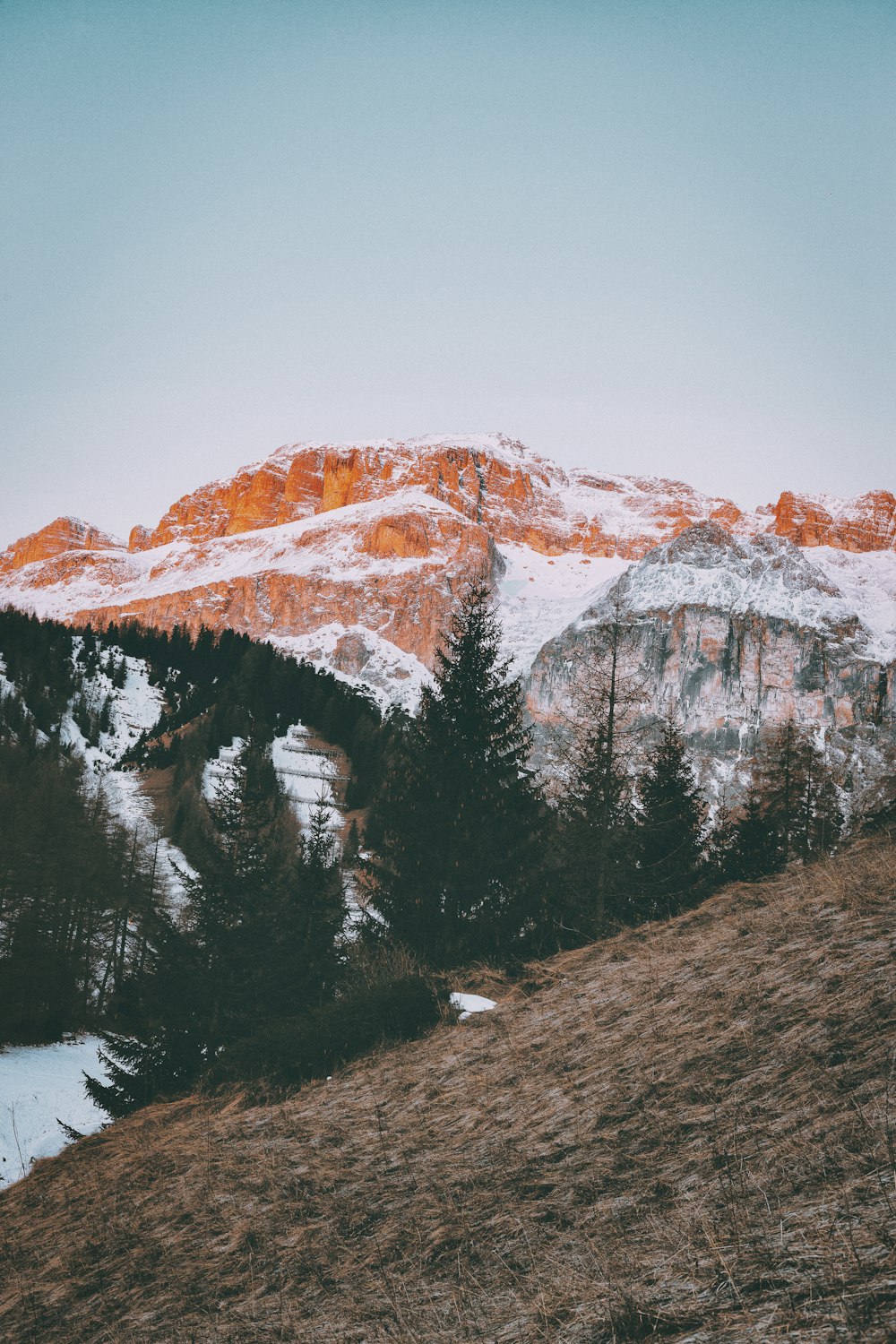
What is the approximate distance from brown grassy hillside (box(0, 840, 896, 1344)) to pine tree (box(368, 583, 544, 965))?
28.4 ft

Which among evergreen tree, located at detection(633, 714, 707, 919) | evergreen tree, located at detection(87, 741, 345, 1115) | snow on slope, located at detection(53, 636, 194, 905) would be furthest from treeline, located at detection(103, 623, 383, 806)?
evergreen tree, located at detection(87, 741, 345, 1115)

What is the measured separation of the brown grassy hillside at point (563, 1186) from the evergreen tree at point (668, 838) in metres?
12.5

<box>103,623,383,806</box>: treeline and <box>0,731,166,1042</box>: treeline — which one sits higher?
<box>103,623,383,806</box>: treeline

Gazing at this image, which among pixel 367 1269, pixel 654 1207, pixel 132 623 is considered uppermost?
pixel 132 623

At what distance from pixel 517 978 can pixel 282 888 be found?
36.6ft

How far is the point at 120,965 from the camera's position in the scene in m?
43.5

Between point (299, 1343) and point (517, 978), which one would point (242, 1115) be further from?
point (299, 1343)

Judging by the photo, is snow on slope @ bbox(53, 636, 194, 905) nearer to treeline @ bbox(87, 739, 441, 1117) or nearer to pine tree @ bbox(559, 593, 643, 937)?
treeline @ bbox(87, 739, 441, 1117)

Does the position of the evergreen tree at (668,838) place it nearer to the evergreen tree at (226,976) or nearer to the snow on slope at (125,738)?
the evergreen tree at (226,976)

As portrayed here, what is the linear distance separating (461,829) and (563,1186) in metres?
14.1

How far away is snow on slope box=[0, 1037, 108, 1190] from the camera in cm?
2008

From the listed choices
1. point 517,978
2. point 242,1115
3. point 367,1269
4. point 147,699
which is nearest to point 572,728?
point 517,978

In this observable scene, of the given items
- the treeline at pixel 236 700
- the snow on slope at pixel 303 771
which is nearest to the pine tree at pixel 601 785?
the snow on slope at pixel 303 771

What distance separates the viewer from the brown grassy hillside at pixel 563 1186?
332 cm
